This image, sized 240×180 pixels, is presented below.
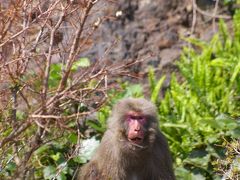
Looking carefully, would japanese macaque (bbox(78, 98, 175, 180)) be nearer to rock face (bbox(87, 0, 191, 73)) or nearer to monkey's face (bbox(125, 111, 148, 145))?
monkey's face (bbox(125, 111, 148, 145))

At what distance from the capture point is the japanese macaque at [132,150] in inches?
241

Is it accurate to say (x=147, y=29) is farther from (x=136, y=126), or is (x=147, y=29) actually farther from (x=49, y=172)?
(x=136, y=126)

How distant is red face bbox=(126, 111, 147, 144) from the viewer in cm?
600

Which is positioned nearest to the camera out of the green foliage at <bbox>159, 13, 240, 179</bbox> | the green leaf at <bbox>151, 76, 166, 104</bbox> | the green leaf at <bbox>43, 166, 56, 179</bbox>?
the green leaf at <bbox>43, 166, 56, 179</bbox>

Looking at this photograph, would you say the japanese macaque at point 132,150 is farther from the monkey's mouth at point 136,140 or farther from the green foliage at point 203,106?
the green foliage at point 203,106

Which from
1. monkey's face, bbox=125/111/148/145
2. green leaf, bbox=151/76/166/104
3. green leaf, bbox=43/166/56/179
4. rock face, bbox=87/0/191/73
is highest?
rock face, bbox=87/0/191/73

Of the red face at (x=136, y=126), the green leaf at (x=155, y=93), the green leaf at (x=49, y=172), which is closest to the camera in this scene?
the red face at (x=136, y=126)

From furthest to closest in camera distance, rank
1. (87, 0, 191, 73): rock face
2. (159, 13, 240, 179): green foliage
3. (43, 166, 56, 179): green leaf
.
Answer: (87, 0, 191, 73): rock face < (159, 13, 240, 179): green foliage < (43, 166, 56, 179): green leaf

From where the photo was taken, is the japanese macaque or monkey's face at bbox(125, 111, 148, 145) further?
the japanese macaque

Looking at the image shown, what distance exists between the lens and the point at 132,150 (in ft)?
20.1

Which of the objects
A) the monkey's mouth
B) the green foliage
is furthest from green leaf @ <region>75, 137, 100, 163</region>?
the green foliage

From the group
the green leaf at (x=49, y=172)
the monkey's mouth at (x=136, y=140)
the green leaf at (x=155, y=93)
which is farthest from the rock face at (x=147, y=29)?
the monkey's mouth at (x=136, y=140)

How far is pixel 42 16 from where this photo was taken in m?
4.70

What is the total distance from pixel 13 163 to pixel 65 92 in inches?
64.7
